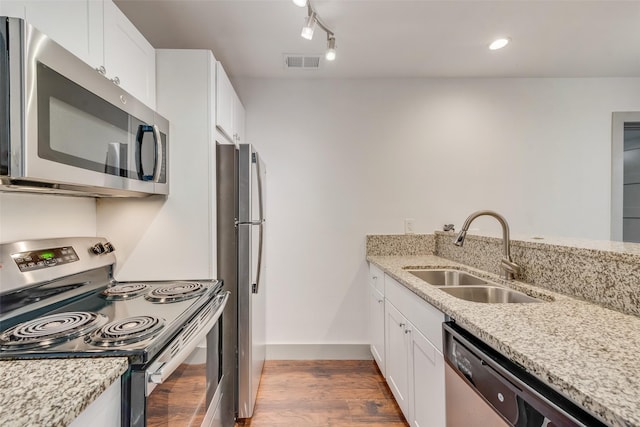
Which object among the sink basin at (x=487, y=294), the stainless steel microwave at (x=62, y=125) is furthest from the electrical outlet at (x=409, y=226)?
the stainless steel microwave at (x=62, y=125)

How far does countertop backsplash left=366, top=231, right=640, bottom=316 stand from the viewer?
1032 mm

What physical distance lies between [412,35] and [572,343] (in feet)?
6.38

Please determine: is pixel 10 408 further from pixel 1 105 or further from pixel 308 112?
pixel 308 112

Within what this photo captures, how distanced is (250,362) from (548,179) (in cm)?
290

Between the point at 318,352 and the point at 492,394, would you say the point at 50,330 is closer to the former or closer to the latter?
the point at 492,394

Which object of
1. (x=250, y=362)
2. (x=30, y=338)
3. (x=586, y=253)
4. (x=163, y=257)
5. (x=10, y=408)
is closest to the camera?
(x=10, y=408)

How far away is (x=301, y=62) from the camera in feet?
7.51

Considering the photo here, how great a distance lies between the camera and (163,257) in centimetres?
161

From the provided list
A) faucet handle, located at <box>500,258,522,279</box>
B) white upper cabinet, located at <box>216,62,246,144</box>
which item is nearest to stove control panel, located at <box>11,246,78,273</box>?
white upper cabinet, located at <box>216,62,246,144</box>

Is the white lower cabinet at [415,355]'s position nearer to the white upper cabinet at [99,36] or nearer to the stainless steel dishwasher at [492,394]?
the stainless steel dishwasher at [492,394]

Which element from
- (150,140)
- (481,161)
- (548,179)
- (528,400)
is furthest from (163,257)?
(548,179)

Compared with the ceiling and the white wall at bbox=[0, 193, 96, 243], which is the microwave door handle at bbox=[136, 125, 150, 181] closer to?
the white wall at bbox=[0, 193, 96, 243]

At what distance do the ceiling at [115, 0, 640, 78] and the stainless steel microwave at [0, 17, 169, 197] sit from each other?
829 millimetres

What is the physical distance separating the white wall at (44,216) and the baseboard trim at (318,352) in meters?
1.69
